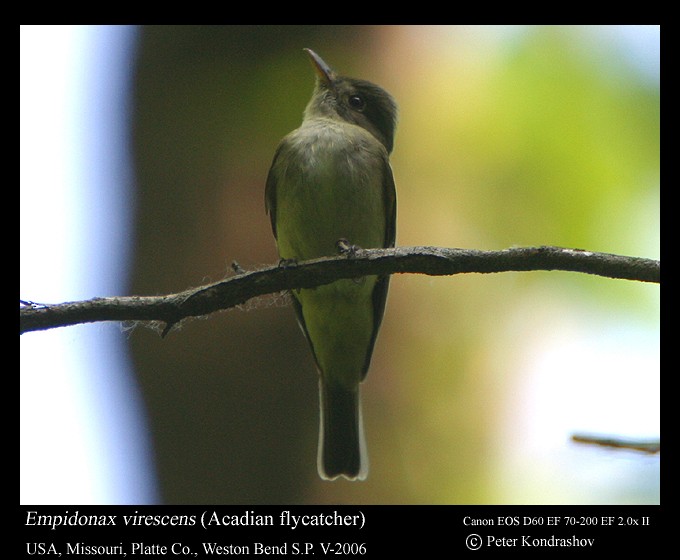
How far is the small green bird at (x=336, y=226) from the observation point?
456cm

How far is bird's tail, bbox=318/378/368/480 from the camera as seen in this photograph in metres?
4.80

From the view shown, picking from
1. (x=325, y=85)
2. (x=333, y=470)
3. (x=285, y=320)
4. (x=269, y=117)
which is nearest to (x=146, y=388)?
(x=285, y=320)

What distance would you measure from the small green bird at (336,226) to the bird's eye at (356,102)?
3 cm

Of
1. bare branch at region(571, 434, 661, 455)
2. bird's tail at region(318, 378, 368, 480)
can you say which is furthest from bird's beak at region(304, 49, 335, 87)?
bare branch at region(571, 434, 661, 455)

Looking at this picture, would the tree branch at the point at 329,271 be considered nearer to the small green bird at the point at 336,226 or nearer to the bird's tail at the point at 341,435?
the small green bird at the point at 336,226

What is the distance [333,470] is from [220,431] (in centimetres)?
75

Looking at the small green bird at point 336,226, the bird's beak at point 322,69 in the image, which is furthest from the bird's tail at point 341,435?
the bird's beak at point 322,69

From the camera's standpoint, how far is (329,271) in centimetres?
348

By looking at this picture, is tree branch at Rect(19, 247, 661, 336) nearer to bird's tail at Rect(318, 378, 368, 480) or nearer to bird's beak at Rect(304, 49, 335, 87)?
bird's tail at Rect(318, 378, 368, 480)

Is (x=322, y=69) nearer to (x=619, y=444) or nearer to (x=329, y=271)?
(x=329, y=271)

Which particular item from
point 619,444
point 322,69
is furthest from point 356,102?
point 619,444

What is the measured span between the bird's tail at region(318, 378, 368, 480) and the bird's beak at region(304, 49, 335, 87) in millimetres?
2002

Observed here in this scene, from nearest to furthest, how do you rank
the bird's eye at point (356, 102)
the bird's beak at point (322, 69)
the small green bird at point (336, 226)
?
1. the small green bird at point (336, 226)
2. the bird's beak at point (322, 69)
3. the bird's eye at point (356, 102)

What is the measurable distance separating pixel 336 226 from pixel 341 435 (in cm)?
135
